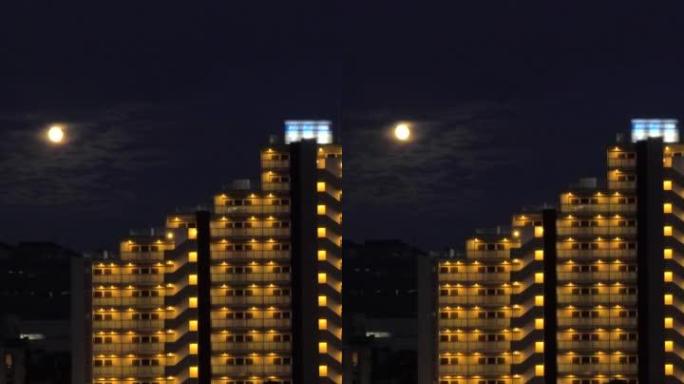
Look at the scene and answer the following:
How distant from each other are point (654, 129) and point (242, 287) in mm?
28724

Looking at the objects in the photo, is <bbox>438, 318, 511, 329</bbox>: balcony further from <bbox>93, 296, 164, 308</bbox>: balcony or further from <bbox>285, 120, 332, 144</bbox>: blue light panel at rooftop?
<bbox>93, 296, 164, 308</bbox>: balcony

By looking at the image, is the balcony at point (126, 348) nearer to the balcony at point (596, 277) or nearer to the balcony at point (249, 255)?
the balcony at point (249, 255)

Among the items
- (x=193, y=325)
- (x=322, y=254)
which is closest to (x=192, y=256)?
(x=193, y=325)

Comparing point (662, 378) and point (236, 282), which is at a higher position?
point (236, 282)

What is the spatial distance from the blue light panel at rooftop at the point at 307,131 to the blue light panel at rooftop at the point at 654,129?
20.0m

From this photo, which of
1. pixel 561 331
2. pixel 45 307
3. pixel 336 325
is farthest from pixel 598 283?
pixel 45 307

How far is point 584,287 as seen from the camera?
299ft

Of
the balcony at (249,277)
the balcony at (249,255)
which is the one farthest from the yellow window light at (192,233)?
the balcony at (249,277)

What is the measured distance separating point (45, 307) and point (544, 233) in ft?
343

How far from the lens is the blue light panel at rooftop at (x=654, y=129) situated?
297 feet

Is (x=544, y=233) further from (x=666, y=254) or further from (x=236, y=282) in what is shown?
(x=236, y=282)

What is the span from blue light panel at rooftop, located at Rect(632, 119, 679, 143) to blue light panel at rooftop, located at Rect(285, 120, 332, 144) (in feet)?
65.5

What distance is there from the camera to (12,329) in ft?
450

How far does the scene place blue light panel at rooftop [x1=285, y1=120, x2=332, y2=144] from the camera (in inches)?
3489
